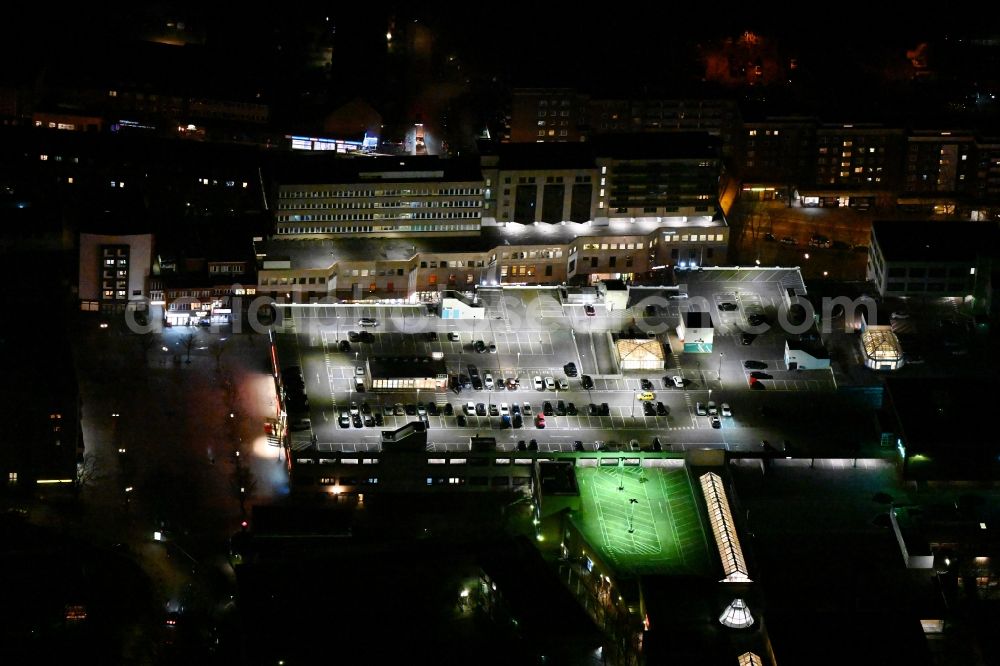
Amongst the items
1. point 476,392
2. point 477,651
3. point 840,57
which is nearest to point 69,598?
point 477,651

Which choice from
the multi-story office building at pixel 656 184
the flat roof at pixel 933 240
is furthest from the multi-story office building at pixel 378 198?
the flat roof at pixel 933 240

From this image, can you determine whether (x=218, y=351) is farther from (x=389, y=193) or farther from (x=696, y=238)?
(x=696, y=238)

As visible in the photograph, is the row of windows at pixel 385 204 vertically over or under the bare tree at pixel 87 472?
over

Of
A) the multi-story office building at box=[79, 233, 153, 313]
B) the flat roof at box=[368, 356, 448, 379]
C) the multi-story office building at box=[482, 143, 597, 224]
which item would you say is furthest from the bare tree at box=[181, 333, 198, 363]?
the multi-story office building at box=[482, 143, 597, 224]

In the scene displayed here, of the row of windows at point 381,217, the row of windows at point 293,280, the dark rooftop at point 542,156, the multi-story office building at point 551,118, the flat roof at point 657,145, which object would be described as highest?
the multi-story office building at point 551,118

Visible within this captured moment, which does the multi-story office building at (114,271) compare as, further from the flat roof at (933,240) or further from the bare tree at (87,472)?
the flat roof at (933,240)

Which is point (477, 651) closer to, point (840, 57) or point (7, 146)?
point (7, 146)

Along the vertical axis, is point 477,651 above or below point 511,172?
below
